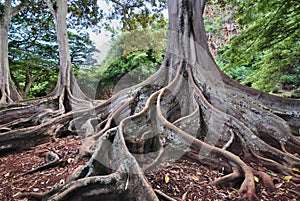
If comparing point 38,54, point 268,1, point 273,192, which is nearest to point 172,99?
point 273,192

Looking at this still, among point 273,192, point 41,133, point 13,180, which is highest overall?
point 41,133

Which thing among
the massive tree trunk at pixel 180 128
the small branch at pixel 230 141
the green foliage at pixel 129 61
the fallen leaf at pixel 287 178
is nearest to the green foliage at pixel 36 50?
the green foliage at pixel 129 61

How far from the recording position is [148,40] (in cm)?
1135

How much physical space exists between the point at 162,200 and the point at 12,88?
7035 millimetres

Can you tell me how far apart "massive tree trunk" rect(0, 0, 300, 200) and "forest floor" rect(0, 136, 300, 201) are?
0.10m

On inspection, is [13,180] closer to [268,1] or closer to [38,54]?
[268,1]

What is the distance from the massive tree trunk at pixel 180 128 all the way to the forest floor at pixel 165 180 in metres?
0.10

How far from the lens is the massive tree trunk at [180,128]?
1.64 meters

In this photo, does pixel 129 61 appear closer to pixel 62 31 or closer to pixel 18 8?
pixel 18 8

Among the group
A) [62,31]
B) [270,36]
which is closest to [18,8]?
[62,31]

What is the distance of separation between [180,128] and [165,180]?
836 millimetres

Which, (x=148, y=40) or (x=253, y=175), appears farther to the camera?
(x=148, y=40)

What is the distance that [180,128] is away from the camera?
8.34ft

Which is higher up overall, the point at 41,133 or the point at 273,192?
the point at 41,133
